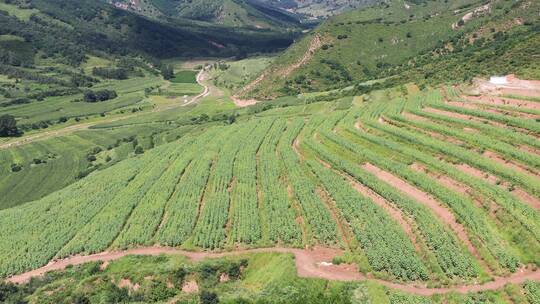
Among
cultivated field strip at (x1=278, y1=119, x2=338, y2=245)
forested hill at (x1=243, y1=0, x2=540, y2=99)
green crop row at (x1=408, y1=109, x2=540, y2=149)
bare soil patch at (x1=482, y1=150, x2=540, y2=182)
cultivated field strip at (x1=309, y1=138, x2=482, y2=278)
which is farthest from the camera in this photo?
forested hill at (x1=243, y1=0, x2=540, y2=99)

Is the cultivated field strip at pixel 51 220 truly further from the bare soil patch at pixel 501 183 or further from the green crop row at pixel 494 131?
the green crop row at pixel 494 131

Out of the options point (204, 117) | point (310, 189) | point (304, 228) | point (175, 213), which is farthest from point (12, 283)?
point (204, 117)

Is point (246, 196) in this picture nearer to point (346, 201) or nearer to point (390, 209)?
point (346, 201)

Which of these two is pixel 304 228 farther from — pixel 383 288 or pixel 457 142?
pixel 457 142

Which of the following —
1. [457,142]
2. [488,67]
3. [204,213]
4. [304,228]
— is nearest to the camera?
[304,228]

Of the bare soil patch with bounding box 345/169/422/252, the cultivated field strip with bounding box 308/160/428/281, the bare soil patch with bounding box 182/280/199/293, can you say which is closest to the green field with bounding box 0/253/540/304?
the bare soil patch with bounding box 182/280/199/293

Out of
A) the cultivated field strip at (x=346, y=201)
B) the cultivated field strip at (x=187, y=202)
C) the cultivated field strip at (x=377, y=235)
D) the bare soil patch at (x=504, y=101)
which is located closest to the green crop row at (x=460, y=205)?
the cultivated field strip at (x=346, y=201)

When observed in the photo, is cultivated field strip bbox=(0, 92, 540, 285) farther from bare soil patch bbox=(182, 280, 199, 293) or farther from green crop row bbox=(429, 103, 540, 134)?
bare soil patch bbox=(182, 280, 199, 293)

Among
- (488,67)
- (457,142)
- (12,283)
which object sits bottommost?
(12,283)

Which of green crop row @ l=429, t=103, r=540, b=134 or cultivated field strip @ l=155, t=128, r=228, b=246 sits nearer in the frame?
cultivated field strip @ l=155, t=128, r=228, b=246
